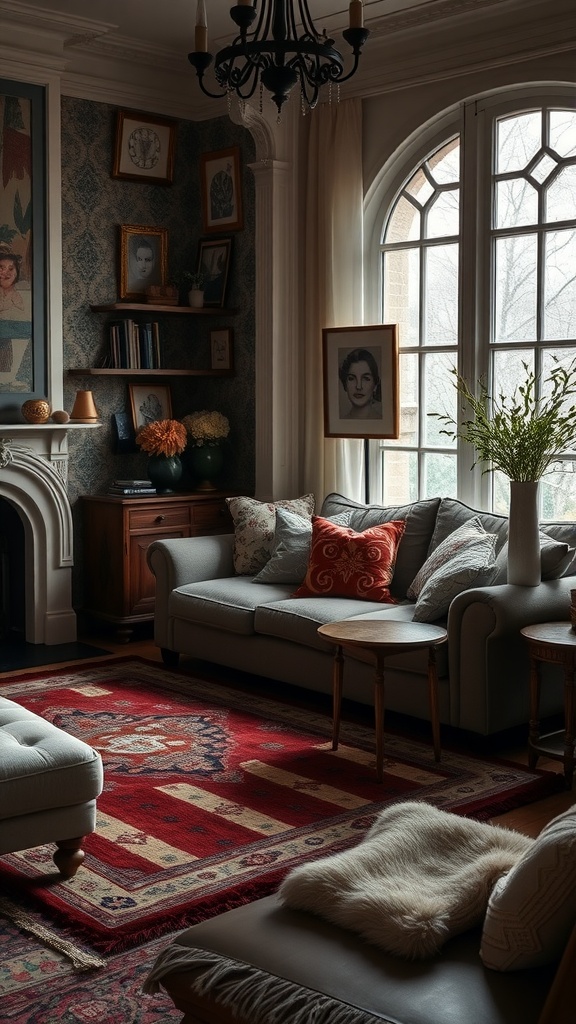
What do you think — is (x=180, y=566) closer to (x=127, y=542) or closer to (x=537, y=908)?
(x=127, y=542)

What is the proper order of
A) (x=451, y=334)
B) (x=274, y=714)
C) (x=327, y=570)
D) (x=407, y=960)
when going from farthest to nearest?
(x=451, y=334) → (x=327, y=570) → (x=274, y=714) → (x=407, y=960)

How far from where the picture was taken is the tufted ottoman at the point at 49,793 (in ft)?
9.81

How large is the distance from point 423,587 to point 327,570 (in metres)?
0.54

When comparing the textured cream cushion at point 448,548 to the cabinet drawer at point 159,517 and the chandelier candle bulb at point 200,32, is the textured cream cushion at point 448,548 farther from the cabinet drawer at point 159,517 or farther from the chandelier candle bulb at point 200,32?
the chandelier candle bulb at point 200,32

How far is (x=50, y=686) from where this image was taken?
209 inches

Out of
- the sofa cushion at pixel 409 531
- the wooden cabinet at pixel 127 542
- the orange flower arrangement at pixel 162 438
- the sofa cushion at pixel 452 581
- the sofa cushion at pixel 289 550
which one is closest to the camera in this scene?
the sofa cushion at pixel 452 581

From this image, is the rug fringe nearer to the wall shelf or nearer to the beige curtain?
the beige curtain

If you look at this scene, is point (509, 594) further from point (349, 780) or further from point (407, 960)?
point (407, 960)

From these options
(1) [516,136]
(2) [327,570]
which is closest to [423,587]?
(2) [327,570]

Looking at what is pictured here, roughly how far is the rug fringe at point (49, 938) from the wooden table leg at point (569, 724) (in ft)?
6.39

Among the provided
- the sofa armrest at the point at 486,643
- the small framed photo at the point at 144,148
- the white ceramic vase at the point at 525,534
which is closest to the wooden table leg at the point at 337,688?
the sofa armrest at the point at 486,643

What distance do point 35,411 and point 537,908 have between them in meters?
4.71

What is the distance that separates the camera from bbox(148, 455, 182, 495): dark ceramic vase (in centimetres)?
653

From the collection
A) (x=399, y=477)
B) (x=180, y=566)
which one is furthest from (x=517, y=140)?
(x=180, y=566)
